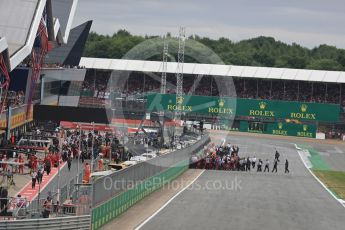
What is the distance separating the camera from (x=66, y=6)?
7794 centimetres

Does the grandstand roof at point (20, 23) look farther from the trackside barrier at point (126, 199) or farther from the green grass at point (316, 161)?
the green grass at point (316, 161)

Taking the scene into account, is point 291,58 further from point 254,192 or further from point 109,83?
point 254,192

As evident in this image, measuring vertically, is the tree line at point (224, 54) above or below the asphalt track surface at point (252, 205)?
above

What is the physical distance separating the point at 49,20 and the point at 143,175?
32.3 metres

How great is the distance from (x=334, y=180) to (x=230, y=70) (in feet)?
180

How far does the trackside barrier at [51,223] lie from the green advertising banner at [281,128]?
220ft

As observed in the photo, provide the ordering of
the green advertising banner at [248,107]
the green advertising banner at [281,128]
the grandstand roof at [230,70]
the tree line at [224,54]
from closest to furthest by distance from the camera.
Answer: the green advertising banner at [281,128]
the green advertising banner at [248,107]
the grandstand roof at [230,70]
the tree line at [224,54]

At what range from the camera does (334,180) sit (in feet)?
163

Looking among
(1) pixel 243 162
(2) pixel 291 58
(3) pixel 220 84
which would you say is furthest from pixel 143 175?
(2) pixel 291 58

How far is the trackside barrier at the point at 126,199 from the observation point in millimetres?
25458

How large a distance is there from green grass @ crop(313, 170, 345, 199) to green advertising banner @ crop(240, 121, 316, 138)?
3233cm

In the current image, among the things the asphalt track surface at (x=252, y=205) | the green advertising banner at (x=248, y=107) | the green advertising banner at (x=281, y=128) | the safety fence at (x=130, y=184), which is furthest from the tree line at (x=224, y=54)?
the safety fence at (x=130, y=184)

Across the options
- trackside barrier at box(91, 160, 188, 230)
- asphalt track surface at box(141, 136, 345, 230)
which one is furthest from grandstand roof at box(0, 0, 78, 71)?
asphalt track surface at box(141, 136, 345, 230)

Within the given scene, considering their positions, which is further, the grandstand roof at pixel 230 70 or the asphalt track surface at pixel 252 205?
the grandstand roof at pixel 230 70
